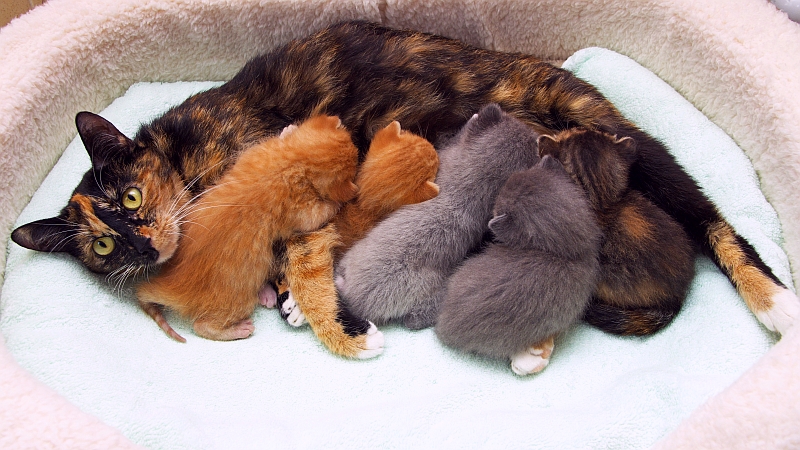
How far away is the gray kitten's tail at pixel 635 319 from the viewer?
4.65 feet

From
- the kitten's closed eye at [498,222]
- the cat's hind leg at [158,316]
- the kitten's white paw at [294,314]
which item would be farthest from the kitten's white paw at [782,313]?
the cat's hind leg at [158,316]

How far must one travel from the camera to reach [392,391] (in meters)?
1.37

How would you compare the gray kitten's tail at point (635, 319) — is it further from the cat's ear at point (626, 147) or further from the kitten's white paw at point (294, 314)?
the kitten's white paw at point (294, 314)

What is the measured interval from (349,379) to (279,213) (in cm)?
46

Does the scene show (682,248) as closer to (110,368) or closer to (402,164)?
(402,164)

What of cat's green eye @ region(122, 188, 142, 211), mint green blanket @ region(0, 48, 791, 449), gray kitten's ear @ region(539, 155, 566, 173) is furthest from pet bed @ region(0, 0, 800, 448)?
gray kitten's ear @ region(539, 155, 566, 173)

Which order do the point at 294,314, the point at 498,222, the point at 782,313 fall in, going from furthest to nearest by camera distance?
the point at 294,314 < the point at 498,222 < the point at 782,313

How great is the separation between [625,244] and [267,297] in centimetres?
97

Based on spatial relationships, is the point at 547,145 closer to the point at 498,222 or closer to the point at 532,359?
the point at 498,222

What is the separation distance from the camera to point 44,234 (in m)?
1.39

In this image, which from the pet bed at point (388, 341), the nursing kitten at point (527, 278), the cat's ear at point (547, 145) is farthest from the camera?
the cat's ear at point (547, 145)

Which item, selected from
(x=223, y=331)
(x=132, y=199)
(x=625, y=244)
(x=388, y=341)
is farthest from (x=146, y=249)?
(x=625, y=244)

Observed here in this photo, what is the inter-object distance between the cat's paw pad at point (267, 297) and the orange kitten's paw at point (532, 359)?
2.23 ft

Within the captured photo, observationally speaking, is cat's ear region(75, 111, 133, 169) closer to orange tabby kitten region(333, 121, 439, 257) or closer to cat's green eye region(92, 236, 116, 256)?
cat's green eye region(92, 236, 116, 256)
